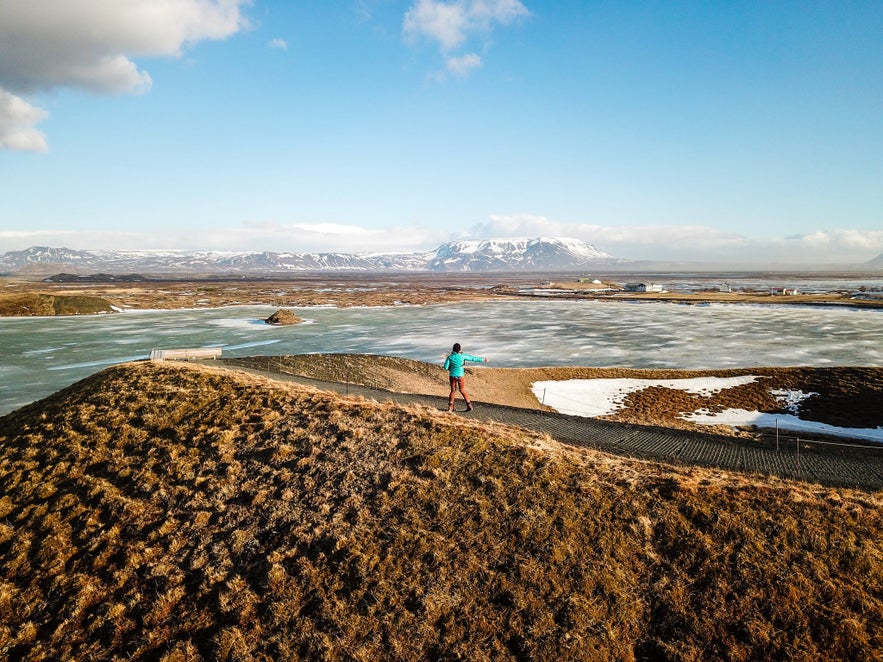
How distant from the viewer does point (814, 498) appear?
1102 cm

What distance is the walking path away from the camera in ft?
47.9

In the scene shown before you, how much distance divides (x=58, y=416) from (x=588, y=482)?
61.9ft

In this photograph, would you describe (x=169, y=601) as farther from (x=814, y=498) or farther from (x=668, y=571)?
(x=814, y=498)

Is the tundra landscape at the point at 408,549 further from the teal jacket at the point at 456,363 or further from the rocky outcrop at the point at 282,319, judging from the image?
the rocky outcrop at the point at 282,319

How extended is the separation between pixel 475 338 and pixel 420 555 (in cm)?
4707

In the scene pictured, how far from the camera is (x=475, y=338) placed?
5662 cm

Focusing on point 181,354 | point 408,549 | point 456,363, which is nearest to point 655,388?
point 456,363

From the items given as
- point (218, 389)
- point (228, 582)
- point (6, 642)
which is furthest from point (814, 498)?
point (218, 389)

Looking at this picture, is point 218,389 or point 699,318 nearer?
point 218,389

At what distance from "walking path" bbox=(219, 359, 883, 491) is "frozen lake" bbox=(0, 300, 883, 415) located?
2096 centimetres

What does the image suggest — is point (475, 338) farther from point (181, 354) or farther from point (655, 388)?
point (181, 354)

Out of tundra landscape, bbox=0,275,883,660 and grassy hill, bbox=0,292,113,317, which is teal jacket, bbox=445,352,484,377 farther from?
grassy hill, bbox=0,292,113,317

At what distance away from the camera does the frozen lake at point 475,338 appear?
40625 millimetres

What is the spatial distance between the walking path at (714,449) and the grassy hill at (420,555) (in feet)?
8.43
